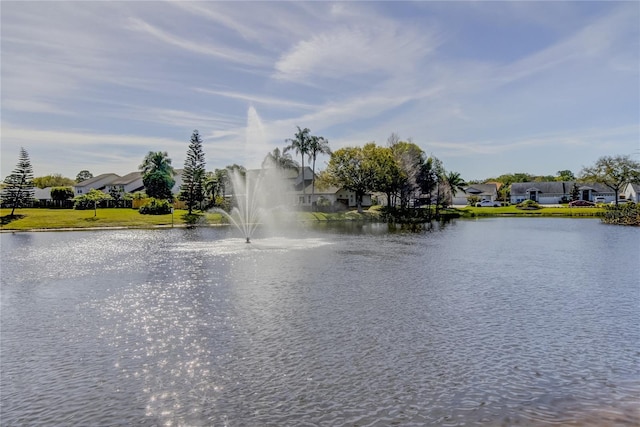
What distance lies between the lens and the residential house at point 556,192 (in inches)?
5098

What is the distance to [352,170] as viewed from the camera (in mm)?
86938

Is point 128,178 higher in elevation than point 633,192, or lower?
higher

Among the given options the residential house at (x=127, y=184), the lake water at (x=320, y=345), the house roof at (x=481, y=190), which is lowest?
the lake water at (x=320, y=345)

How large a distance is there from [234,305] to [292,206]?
72.7 meters

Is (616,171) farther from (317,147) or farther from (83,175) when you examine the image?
(83,175)

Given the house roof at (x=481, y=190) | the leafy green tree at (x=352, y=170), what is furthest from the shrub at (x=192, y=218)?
the house roof at (x=481, y=190)

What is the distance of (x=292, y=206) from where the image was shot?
92562 mm

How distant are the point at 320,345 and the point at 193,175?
7698 centimetres

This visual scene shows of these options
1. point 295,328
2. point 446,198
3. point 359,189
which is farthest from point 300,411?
point 446,198

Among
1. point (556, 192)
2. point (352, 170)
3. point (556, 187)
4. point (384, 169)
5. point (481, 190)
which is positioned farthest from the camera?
point (481, 190)

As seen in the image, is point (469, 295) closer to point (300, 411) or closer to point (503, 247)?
point (300, 411)

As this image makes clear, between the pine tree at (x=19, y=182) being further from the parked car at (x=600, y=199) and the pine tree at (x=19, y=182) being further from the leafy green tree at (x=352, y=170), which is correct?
the parked car at (x=600, y=199)

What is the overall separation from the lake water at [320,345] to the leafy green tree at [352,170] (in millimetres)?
56840

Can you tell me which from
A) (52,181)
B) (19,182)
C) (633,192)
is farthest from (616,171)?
(52,181)
